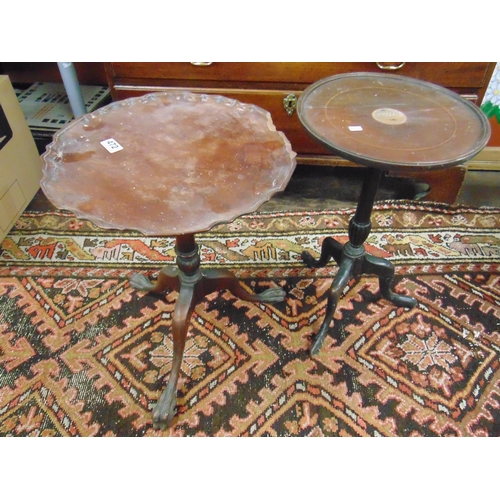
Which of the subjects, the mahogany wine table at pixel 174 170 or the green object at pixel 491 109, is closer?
the mahogany wine table at pixel 174 170

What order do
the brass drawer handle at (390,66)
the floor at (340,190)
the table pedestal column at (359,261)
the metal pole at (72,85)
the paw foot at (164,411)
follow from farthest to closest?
the floor at (340,190), the metal pole at (72,85), the brass drawer handle at (390,66), the table pedestal column at (359,261), the paw foot at (164,411)

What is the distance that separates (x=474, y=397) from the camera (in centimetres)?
155

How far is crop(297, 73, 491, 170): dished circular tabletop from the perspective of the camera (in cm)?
127

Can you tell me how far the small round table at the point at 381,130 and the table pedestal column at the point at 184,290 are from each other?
380 millimetres

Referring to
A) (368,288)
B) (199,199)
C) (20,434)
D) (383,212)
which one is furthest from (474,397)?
(20,434)

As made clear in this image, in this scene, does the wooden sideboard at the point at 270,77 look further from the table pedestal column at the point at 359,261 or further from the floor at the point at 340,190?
the table pedestal column at the point at 359,261

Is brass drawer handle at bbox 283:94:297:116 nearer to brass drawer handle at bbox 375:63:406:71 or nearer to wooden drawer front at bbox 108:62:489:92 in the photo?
wooden drawer front at bbox 108:62:489:92

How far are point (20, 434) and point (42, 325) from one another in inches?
17.8

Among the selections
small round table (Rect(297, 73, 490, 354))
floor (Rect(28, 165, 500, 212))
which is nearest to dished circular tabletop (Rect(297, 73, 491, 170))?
small round table (Rect(297, 73, 490, 354))

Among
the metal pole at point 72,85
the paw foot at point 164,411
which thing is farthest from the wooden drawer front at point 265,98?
the paw foot at point 164,411

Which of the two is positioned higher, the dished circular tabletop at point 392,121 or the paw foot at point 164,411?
the dished circular tabletop at point 392,121

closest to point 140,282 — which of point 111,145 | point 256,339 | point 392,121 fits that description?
point 256,339

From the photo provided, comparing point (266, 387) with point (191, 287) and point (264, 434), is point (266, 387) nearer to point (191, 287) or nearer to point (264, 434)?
point (264, 434)

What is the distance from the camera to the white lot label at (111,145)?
1.33 meters
